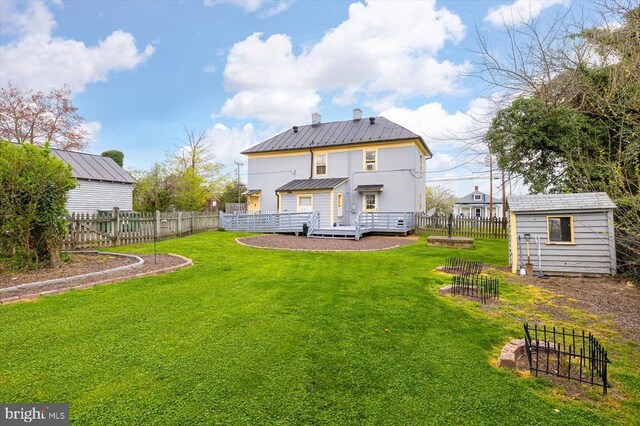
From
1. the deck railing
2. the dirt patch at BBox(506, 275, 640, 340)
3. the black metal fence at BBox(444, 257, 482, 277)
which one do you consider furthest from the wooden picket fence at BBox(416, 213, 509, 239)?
the dirt patch at BBox(506, 275, 640, 340)

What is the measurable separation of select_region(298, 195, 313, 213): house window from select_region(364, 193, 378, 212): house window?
13.1 ft

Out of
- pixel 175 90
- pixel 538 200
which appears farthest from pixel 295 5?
pixel 538 200

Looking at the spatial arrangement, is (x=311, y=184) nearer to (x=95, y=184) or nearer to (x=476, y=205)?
(x=95, y=184)

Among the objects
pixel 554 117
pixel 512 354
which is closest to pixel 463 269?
pixel 512 354

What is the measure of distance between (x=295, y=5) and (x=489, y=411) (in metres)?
15.8

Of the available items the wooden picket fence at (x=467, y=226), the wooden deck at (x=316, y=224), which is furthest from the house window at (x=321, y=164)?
the wooden picket fence at (x=467, y=226)

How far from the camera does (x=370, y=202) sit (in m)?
22.1

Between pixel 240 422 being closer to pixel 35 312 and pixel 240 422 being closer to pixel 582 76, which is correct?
pixel 35 312

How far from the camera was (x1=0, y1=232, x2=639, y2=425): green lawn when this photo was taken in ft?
8.66

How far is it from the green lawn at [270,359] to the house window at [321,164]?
56.5ft

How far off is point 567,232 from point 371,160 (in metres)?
14.1

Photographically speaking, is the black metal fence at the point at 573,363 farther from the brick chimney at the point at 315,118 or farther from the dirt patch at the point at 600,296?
the brick chimney at the point at 315,118

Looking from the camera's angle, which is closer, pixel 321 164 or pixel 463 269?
pixel 463 269

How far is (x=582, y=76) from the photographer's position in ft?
35.2
